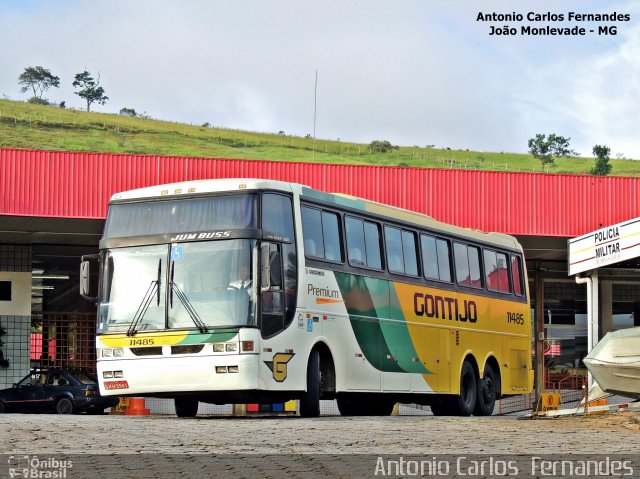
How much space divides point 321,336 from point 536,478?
396 inches

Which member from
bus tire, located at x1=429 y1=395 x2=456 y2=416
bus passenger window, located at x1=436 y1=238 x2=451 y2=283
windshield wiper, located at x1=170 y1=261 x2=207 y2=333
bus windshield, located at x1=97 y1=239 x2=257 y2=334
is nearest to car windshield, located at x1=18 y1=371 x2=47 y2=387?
bus tire, located at x1=429 y1=395 x2=456 y2=416

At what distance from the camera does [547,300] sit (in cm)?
4381

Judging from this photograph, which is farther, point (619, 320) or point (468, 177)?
point (619, 320)

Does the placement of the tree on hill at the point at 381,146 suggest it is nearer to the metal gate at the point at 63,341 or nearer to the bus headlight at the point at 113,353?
the metal gate at the point at 63,341

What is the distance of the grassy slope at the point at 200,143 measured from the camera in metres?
126

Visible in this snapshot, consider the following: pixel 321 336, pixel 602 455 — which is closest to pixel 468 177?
pixel 321 336

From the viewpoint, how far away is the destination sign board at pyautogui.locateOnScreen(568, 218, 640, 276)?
79.9 feet

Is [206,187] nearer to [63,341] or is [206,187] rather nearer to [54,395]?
[54,395]

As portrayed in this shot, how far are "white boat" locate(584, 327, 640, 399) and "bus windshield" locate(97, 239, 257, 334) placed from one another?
16.2 feet

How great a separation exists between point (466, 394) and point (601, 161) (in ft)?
375

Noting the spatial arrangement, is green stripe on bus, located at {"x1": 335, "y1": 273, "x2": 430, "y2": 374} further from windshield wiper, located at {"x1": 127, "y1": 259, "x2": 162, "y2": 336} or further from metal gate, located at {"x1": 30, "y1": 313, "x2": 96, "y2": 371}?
metal gate, located at {"x1": 30, "y1": 313, "x2": 96, "y2": 371}

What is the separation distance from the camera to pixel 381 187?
107ft

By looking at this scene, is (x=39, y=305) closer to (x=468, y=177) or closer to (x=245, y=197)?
(x=468, y=177)

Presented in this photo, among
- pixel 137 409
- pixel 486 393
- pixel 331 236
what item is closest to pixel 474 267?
pixel 486 393
